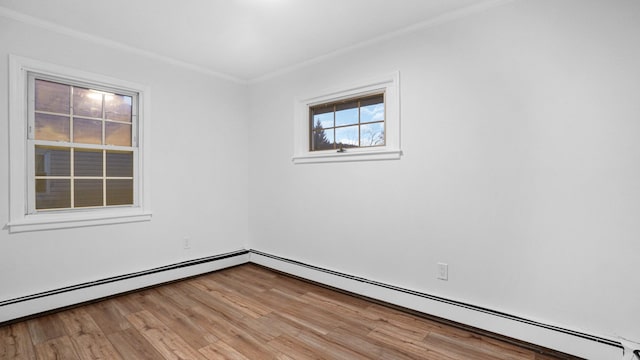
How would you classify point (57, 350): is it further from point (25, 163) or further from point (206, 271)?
point (206, 271)

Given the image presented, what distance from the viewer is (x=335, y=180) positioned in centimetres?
319

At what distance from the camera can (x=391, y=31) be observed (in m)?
2.71

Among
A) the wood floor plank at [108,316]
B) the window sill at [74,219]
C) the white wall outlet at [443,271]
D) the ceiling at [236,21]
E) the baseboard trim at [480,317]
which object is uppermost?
the ceiling at [236,21]

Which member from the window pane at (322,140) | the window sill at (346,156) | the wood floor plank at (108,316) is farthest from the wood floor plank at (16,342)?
the window pane at (322,140)

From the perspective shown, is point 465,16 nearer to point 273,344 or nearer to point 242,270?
point 273,344

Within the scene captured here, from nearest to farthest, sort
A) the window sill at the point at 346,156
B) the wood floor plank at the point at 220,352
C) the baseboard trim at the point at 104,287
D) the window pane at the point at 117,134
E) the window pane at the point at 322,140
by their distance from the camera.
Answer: the wood floor plank at the point at 220,352 < the baseboard trim at the point at 104,287 < the window sill at the point at 346,156 < the window pane at the point at 117,134 < the window pane at the point at 322,140

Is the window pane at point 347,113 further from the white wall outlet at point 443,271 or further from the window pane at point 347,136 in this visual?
the white wall outlet at point 443,271

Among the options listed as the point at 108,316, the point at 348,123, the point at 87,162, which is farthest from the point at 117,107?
the point at 348,123

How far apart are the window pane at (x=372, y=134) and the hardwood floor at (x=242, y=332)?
1.52m

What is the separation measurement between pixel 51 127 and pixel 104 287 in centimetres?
154

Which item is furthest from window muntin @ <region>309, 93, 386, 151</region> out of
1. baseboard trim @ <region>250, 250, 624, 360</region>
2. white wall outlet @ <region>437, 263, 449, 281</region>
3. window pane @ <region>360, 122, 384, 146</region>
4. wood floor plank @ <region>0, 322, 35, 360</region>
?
wood floor plank @ <region>0, 322, 35, 360</region>

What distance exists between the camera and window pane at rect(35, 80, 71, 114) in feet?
8.66

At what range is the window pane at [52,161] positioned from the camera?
2627 mm

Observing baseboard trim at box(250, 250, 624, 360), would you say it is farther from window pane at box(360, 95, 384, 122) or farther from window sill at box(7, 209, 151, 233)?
window sill at box(7, 209, 151, 233)
